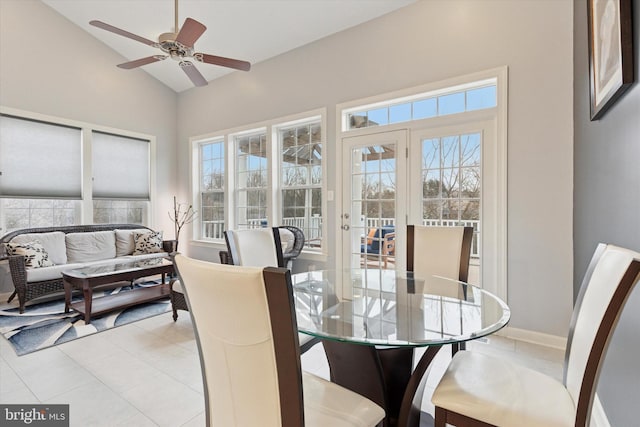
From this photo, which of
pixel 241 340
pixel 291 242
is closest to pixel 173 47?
pixel 291 242

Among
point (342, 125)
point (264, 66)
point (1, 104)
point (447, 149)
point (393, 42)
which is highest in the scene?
point (264, 66)

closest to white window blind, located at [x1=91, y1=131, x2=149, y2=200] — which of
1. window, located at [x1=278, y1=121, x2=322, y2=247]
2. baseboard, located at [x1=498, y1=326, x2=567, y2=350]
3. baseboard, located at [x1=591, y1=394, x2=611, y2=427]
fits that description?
window, located at [x1=278, y1=121, x2=322, y2=247]

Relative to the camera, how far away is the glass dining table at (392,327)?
49.4 inches

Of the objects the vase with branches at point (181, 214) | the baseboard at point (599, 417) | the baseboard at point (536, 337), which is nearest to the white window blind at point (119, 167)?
the vase with branches at point (181, 214)

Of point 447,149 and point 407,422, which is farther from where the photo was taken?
point 447,149

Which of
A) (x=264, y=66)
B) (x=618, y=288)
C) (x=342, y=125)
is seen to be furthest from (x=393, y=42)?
(x=618, y=288)

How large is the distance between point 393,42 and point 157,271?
12.4 feet

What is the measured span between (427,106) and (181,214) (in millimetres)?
4753

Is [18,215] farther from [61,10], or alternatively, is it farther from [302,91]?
[302,91]

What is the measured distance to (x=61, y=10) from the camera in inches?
172

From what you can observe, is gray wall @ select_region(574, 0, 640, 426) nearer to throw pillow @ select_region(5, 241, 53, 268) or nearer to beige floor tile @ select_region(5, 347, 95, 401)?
beige floor tile @ select_region(5, 347, 95, 401)

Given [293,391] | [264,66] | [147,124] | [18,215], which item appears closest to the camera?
[293,391]

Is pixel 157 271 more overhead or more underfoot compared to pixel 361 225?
more underfoot

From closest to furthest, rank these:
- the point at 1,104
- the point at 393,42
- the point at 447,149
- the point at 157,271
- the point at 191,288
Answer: the point at 191,288 → the point at 447,149 → the point at 393,42 → the point at 157,271 → the point at 1,104
